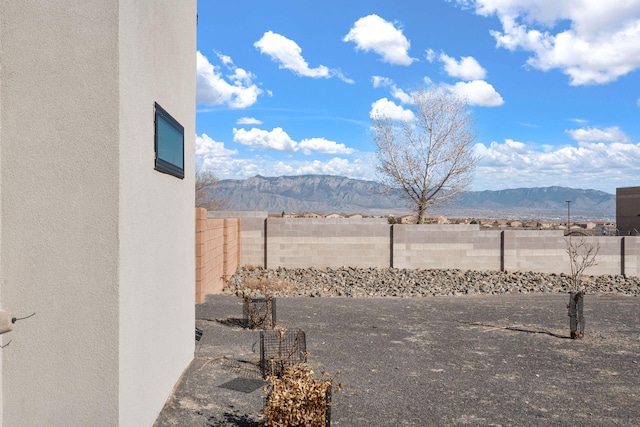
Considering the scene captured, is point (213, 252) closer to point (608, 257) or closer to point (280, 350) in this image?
point (280, 350)

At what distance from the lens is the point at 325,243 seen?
872 inches

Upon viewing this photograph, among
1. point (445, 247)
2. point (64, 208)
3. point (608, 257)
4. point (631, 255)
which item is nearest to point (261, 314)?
point (64, 208)

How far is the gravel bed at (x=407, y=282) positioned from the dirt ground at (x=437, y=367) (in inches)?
177

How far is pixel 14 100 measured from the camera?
4117mm

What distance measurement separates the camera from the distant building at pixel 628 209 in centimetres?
→ 4666

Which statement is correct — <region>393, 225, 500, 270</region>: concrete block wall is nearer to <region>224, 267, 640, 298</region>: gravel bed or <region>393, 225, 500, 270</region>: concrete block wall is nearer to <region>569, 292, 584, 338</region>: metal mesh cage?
<region>224, 267, 640, 298</region>: gravel bed

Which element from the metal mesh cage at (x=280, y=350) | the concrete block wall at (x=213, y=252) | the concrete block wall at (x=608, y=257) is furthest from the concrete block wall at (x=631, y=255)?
the metal mesh cage at (x=280, y=350)

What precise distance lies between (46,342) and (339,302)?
10.5 metres

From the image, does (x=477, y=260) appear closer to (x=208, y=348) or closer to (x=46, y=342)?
(x=208, y=348)

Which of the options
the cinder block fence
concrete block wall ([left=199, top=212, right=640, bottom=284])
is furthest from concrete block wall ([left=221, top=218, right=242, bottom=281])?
concrete block wall ([left=199, top=212, right=640, bottom=284])

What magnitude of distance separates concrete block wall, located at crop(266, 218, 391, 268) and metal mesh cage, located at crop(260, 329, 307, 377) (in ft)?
40.4

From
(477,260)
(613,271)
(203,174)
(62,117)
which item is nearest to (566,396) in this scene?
(62,117)

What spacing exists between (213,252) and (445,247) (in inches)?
458

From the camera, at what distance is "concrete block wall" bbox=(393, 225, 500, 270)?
73.7ft
